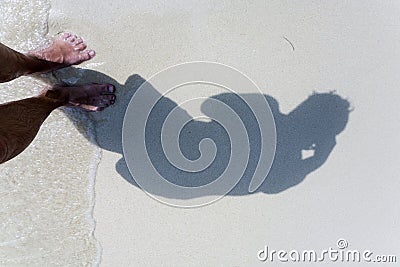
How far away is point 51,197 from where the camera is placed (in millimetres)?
2625

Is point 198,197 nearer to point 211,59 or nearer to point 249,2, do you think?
point 211,59

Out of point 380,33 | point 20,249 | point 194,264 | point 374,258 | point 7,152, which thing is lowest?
point 20,249

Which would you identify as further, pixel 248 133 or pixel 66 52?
pixel 248 133

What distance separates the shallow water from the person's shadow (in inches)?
5.3

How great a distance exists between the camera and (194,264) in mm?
2646

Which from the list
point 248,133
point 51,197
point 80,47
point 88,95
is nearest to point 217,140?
point 248,133

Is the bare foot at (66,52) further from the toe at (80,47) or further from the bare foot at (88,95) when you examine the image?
the bare foot at (88,95)

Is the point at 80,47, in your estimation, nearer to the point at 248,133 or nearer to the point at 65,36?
the point at 65,36

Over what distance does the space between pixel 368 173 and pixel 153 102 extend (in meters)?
1.27

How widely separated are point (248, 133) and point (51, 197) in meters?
1.18

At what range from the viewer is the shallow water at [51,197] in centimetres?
257

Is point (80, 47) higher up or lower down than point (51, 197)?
higher up

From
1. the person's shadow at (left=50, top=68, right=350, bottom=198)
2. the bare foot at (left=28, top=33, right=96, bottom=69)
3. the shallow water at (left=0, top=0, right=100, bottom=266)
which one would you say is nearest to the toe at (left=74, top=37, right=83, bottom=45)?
the bare foot at (left=28, top=33, right=96, bottom=69)

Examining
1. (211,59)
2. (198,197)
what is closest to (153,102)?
(211,59)
